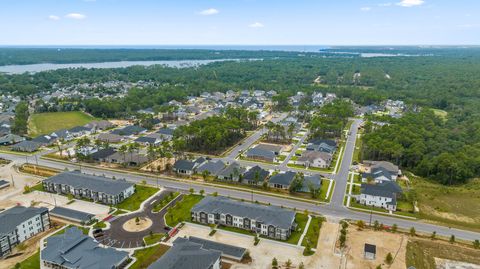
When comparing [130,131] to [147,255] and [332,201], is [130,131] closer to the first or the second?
[147,255]

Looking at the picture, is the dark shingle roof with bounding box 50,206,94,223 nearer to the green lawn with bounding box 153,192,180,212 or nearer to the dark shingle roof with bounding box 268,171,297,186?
the green lawn with bounding box 153,192,180,212

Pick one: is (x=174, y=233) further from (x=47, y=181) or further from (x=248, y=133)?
(x=248, y=133)

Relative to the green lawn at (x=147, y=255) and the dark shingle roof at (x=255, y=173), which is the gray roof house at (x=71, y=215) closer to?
the green lawn at (x=147, y=255)

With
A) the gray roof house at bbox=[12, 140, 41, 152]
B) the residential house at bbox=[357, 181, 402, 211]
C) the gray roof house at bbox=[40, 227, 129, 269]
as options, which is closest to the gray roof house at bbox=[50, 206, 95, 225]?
the gray roof house at bbox=[40, 227, 129, 269]

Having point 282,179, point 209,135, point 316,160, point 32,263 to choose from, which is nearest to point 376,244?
point 282,179

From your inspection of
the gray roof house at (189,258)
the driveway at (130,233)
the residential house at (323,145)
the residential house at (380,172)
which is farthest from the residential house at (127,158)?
the residential house at (380,172)

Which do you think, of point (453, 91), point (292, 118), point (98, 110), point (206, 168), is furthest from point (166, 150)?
point (453, 91)
